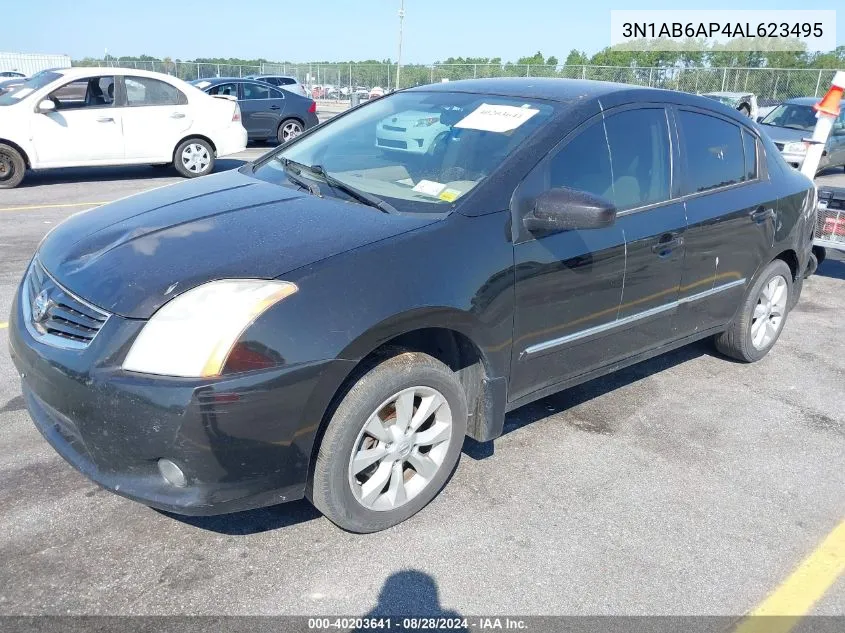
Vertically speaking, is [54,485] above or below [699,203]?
below

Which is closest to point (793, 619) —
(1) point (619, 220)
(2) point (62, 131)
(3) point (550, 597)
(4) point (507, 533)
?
(3) point (550, 597)

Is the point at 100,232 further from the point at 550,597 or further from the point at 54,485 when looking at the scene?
the point at 550,597

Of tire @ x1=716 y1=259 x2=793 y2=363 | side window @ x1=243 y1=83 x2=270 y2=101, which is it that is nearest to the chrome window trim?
tire @ x1=716 y1=259 x2=793 y2=363

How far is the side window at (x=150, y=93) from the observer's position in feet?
35.0

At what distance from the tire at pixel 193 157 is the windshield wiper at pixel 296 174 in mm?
8058

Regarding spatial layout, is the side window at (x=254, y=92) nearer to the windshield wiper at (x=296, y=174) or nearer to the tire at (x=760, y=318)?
the windshield wiper at (x=296, y=174)

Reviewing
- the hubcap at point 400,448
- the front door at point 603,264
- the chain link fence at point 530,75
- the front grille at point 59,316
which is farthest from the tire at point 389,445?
the chain link fence at point 530,75

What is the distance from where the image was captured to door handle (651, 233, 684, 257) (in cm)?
369

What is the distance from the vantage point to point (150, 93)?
1088 centimetres

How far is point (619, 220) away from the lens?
352 centimetres

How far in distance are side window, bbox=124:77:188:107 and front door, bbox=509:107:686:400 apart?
8978 millimetres

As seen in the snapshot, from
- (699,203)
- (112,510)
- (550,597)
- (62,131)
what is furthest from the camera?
(62,131)

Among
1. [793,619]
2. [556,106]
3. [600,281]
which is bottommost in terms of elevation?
[793,619]

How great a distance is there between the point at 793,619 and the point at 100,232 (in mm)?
2996
